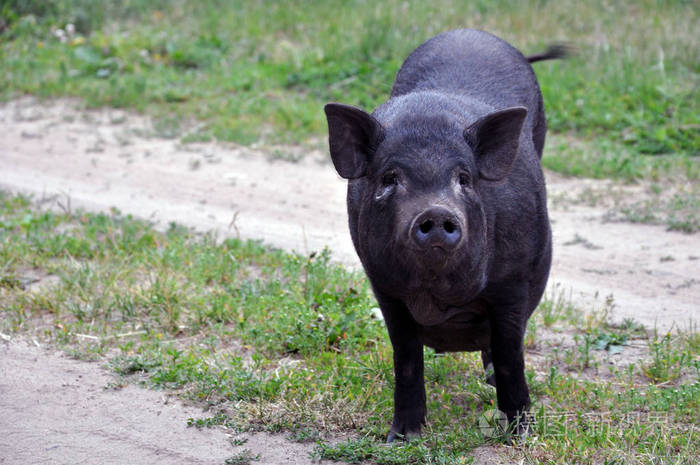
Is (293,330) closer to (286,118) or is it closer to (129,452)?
(129,452)

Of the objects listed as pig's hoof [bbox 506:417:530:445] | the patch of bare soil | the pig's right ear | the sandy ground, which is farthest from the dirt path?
the pig's right ear

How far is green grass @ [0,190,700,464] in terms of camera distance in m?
3.76

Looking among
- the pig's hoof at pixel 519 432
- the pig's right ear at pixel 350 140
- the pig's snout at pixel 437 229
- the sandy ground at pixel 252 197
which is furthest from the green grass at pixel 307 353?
the pig's right ear at pixel 350 140

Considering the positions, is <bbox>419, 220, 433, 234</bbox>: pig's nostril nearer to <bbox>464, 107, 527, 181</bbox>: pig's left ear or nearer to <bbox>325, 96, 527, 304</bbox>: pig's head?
<bbox>325, 96, 527, 304</bbox>: pig's head

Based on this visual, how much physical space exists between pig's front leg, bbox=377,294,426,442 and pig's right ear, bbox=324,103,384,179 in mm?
682

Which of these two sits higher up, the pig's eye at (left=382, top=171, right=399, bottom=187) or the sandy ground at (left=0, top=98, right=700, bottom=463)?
the pig's eye at (left=382, top=171, right=399, bottom=187)

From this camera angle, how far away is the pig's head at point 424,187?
3064 millimetres

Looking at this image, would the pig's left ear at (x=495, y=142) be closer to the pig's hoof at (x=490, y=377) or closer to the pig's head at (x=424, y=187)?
the pig's head at (x=424, y=187)

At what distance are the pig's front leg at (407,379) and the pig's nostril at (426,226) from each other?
0.90m

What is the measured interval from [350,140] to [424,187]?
44 centimetres

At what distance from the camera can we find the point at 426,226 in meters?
2.98

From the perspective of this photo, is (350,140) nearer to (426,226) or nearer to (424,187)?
(424,187)

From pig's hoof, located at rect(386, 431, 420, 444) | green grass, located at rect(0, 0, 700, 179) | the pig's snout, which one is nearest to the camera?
the pig's snout

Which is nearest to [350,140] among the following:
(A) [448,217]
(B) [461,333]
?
(A) [448,217]
